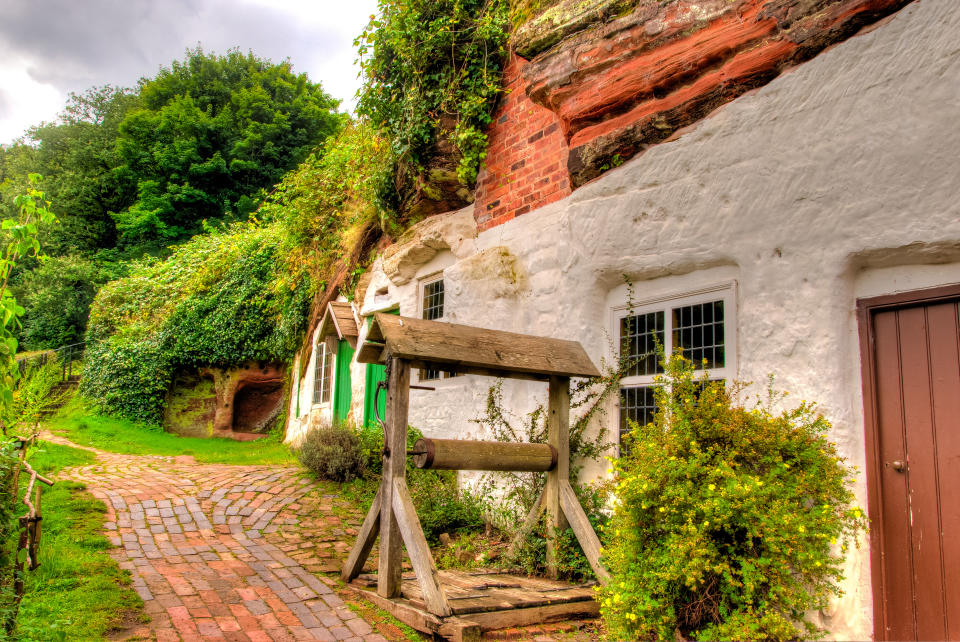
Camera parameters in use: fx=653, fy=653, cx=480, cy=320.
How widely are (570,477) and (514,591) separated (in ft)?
4.83

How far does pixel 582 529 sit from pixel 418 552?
1.41 meters

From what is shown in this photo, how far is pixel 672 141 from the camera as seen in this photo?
18.6 feet

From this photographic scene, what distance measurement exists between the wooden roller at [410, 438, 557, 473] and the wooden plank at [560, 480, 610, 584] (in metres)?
0.26

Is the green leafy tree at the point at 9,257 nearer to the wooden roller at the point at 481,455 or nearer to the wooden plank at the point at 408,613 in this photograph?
the wooden roller at the point at 481,455

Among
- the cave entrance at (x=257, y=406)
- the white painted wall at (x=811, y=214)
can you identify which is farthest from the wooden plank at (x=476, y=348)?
the cave entrance at (x=257, y=406)

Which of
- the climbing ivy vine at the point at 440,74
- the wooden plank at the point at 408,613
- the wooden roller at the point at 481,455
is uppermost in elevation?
the climbing ivy vine at the point at 440,74

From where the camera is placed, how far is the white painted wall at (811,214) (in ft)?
13.6

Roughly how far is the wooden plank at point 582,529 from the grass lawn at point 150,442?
7252 millimetres

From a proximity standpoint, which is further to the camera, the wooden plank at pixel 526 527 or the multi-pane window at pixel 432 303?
the multi-pane window at pixel 432 303

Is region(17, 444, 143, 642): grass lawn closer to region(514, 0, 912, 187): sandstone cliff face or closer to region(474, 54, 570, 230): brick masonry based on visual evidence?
region(474, 54, 570, 230): brick masonry

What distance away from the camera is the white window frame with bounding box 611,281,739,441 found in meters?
5.23

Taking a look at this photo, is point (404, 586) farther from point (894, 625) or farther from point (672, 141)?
point (672, 141)

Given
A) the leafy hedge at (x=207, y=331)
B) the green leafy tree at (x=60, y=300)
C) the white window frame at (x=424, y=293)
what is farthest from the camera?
the green leafy tree at (x=60, y=300)

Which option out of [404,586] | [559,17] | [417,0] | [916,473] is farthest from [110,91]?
[916,473]
